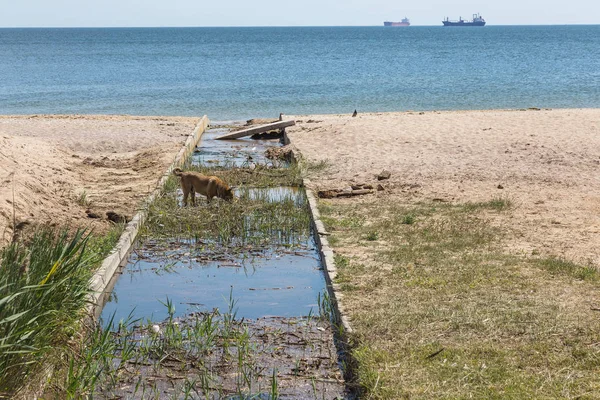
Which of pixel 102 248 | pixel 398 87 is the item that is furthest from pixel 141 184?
pixel 398 87

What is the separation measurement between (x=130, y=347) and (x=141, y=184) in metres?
7.58

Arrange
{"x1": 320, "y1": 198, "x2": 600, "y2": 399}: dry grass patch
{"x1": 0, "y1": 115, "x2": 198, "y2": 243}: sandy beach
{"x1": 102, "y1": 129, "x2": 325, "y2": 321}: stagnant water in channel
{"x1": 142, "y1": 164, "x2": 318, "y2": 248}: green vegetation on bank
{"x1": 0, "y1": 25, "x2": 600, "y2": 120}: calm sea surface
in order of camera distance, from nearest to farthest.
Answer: {"x1": 320, "y1": 198, "x2": 600, "y2": 399}: dry grass patch < {"x1": 102, "y1": 129, "x2": 325, "y2": 321}: stagnant water in channel < {"x1": 142, "y1": 164, "x2": 318, "y2": 248}: green vegetation on bank < {"x1": 0, "y1": 115, "x2": 198, "y2": 243}: sandy beach < {"x1": 0, "y1": 25, "x2": 600, "y2": 120}: calm sea surface

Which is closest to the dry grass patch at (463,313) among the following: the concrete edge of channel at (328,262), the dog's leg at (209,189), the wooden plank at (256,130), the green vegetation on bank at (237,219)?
the concrete edge of channel at (328,262)

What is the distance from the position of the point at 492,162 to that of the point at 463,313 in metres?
8.57

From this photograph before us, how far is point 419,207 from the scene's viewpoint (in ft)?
37.9

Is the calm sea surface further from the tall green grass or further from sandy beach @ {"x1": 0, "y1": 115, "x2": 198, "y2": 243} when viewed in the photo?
the tall green grass

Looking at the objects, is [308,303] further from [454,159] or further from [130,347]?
[454,159]

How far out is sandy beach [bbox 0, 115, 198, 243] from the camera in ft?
34.9

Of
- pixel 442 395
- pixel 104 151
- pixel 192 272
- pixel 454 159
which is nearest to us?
pixel 442 395

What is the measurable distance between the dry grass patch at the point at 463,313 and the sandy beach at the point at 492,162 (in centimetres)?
83

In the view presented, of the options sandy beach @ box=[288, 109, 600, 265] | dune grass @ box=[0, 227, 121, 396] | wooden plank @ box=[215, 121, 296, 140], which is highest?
dune grass @ box=[0, 227, 121, 396]

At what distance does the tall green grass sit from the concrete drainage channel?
14.8 inches

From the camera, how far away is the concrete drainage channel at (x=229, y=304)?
6.09 metres

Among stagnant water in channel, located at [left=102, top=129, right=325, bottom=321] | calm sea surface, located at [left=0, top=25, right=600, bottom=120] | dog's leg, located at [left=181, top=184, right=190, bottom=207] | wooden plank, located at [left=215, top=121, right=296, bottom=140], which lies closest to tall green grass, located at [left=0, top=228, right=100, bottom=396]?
stagnant water in channel, located at [left=102, top=129, right=325, bottom=321]
